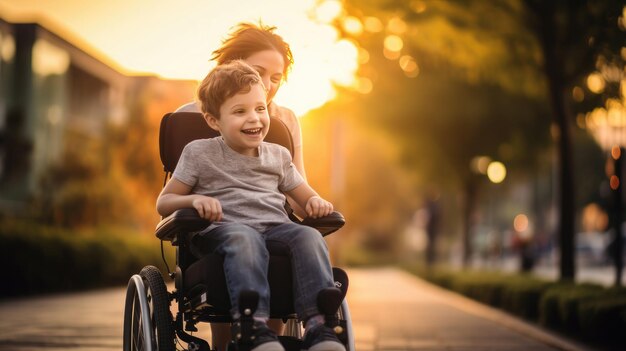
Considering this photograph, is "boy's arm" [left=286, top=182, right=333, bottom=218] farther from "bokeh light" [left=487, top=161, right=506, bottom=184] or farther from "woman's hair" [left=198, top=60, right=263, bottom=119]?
"bokeh light" [left=487, top=161, right=506, bottom=184]

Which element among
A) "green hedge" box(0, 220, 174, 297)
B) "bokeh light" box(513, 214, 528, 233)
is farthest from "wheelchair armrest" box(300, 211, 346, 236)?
"bokeh light" box(513, 214, 528, 233)

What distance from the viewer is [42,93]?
42.2m

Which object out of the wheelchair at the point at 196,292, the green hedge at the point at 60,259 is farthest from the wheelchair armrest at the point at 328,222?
the green hedge at the point at 60,259

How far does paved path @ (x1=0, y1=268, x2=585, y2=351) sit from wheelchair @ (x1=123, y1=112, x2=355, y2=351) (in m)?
3.77

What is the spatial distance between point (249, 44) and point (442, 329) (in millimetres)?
6952

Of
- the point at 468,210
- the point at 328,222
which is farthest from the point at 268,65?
the point at 468,210

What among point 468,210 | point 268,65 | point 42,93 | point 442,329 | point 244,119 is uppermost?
point 42,93

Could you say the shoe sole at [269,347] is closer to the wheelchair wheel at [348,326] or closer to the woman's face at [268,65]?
the wheelchair wheel at [348,326]

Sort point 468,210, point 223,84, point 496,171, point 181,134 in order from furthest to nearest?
point 468,210, point 496,171, point 181,134, point 223,84

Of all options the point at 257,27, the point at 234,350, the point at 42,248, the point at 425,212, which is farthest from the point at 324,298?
the point at 425,212

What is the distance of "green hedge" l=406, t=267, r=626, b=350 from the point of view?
909 centimetres

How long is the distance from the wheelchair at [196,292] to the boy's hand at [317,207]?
4cm

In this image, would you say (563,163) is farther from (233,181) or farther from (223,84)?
(223,84)

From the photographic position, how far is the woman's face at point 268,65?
5.10 m
